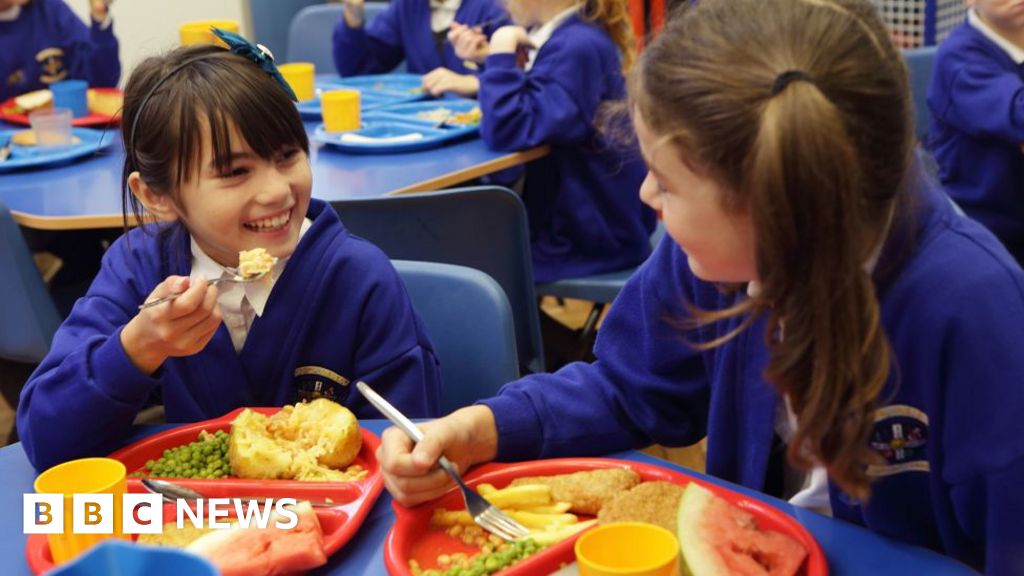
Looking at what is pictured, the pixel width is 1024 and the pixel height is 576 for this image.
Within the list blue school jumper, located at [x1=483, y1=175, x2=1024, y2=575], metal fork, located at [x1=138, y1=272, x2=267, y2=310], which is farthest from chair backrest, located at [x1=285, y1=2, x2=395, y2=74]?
blue school jumper, located at [x1=483, y1=175, x2=1024, y2=575]

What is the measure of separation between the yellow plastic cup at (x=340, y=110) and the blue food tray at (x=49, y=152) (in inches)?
18.8

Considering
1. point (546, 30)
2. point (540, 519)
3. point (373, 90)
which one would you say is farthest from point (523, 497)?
point (373, 90)

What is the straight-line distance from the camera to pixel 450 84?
9.96 feet

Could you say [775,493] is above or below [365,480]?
below

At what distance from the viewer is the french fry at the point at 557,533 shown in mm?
1065

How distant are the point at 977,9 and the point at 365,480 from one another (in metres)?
2.02

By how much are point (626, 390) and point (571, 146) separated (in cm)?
141

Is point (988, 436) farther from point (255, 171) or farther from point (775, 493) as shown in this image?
point (255, 171)

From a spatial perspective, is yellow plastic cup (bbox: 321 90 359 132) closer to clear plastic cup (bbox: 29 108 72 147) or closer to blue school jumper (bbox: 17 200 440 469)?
clear plastic cup (bbox: 29 108 72 147)

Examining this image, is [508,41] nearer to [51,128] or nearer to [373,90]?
[373,90]

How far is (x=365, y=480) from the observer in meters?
1.19

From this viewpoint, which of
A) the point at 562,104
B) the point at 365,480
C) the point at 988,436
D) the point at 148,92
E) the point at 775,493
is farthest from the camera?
the point at 562,104

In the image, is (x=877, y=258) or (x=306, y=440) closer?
(x=877, y=258)

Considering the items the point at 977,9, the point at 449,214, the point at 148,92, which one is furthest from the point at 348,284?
the point at 977,9
